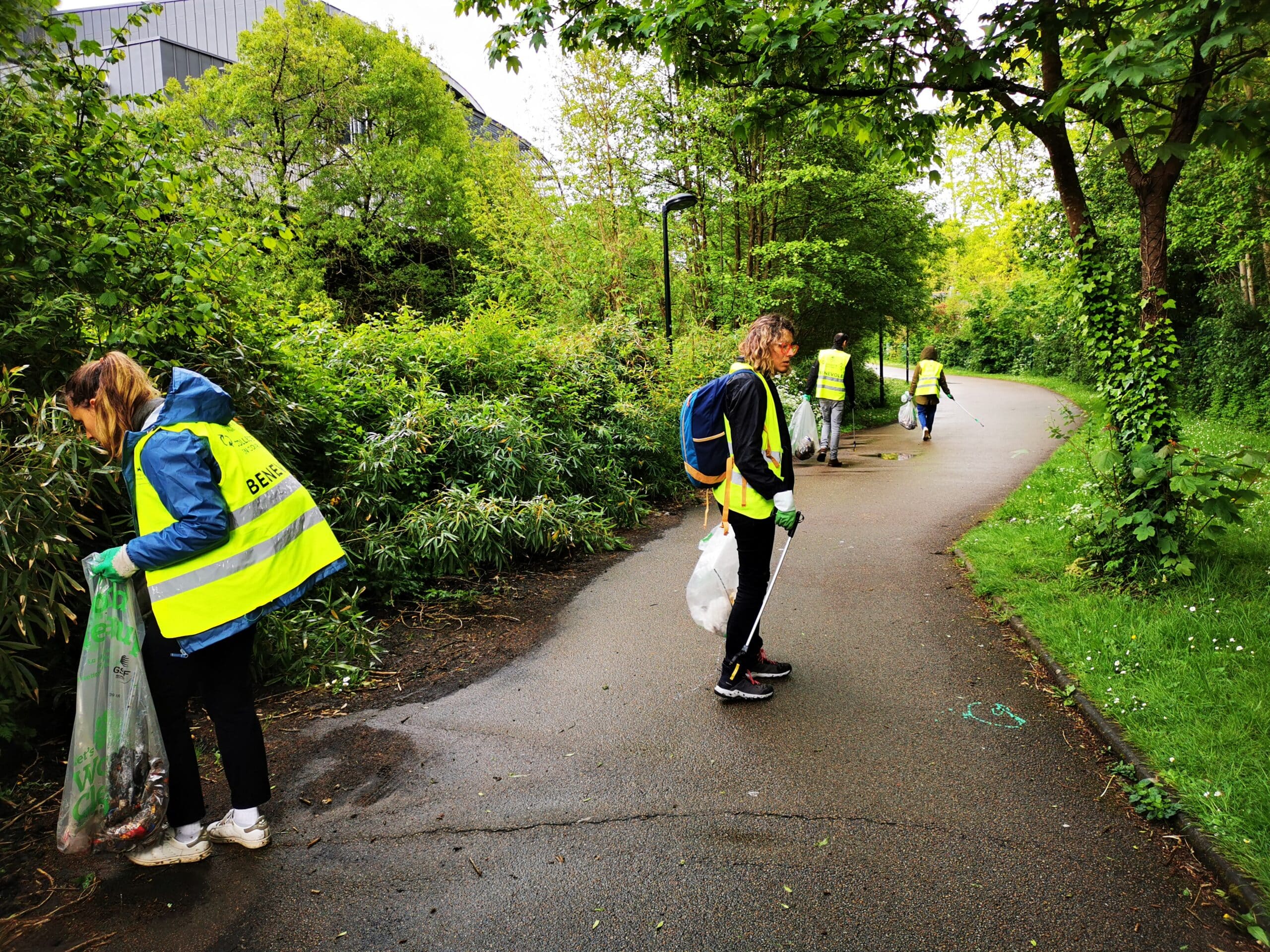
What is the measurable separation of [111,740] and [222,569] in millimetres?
771

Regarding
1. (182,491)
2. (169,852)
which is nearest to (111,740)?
(169,852)

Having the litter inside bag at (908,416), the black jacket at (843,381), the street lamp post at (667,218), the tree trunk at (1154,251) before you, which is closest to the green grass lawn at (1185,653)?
the tree trunk at (1154,251)

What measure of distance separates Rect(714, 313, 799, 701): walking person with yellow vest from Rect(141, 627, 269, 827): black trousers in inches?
93.0

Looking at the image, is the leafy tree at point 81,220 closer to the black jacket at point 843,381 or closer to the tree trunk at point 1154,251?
the tree trunk at point 1154,251

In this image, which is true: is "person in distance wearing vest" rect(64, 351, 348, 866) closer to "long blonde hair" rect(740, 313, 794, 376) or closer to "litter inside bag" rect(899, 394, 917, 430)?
"long blonde hair" rect(740, 313, 794, 376)

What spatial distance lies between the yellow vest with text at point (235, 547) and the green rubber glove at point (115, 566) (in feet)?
0.24

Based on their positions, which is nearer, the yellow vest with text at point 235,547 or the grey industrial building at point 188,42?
the yellow vest with text at point 235,547

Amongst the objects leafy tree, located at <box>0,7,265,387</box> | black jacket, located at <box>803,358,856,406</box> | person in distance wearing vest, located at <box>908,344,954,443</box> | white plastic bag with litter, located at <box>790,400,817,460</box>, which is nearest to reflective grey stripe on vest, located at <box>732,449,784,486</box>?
leafy tree, located at <box>0,7,265,387</box>

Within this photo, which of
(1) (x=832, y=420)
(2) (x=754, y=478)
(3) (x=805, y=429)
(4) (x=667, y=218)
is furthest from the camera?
(4) (x=667, y=218)

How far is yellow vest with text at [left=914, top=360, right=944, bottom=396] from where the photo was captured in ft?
48.0

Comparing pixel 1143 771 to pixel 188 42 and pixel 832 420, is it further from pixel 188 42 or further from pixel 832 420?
pixel 188 42

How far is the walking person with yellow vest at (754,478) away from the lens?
4.07 metres

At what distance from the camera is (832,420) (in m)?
12.7

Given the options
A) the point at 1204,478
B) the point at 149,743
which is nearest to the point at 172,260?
the point at 149,743
